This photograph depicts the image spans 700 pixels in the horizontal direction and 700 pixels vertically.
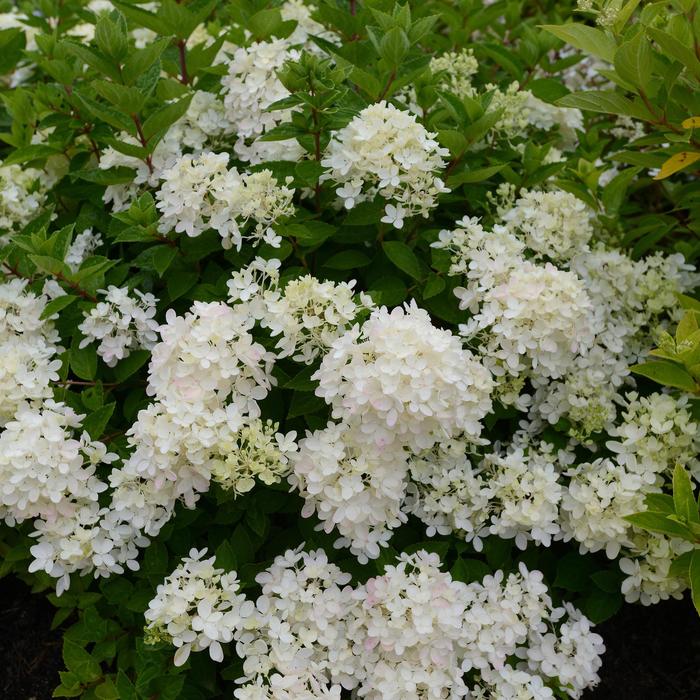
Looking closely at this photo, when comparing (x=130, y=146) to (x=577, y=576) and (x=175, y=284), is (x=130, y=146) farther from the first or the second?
(x=577, y=576)

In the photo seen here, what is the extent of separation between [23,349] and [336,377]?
88 centimetres

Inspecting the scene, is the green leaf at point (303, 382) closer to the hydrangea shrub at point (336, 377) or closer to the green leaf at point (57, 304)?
the hydrangea shrub at point (336, 377)

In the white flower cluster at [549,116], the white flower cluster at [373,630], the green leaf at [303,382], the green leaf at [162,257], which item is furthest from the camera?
the white flower cluster at [549,116]

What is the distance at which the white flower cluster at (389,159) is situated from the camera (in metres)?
2.04

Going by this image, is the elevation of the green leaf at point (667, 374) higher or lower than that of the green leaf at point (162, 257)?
lower

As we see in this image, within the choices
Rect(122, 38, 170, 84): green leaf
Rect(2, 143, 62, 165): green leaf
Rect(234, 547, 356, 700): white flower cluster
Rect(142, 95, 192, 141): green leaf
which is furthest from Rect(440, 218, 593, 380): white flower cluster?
Rect(2, 143, 62, 165): green leaf

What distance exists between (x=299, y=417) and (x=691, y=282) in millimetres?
1332

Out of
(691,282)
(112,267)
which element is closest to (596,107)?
(691,282)

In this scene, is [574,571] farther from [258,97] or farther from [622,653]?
[258,97]

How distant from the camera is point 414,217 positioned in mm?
2430

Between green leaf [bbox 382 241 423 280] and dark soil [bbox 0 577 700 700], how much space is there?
1.27 metres

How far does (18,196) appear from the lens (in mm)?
2639

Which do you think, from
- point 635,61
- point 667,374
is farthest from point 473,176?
point 667,374

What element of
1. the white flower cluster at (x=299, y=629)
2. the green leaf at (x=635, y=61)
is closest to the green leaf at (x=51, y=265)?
the white flower cluster at (x=299, y=629)
